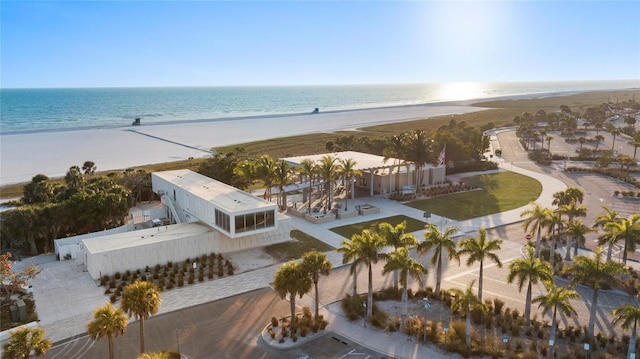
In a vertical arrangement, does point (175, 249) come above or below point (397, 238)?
below

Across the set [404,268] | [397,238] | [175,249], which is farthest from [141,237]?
[404,268]

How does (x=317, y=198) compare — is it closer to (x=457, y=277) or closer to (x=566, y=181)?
(x=457, y=277)

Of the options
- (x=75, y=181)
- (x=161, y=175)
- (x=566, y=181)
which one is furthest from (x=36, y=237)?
(x=566, y=181)

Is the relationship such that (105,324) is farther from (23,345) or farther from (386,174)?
(386,174)

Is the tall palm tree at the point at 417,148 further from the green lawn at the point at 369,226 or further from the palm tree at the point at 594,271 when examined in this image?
the palm tree at the point at 594,271

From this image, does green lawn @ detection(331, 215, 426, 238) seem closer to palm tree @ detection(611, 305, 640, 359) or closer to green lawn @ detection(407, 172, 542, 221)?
green lawn @ detection(407, 172, 542, 221)

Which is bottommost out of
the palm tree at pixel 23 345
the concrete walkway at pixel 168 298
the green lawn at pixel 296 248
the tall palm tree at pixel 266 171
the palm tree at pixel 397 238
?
the concrete walkway at pixel 168 298

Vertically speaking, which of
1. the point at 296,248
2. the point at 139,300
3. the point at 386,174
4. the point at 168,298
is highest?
the point at 139,300

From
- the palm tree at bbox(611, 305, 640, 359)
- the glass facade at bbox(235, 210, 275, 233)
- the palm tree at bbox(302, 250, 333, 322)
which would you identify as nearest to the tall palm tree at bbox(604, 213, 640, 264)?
the palm tree at bbox(611, 305, 640, 359)

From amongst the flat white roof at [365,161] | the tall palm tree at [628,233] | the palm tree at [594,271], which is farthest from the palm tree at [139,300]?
the flat white roof at [365,161]
